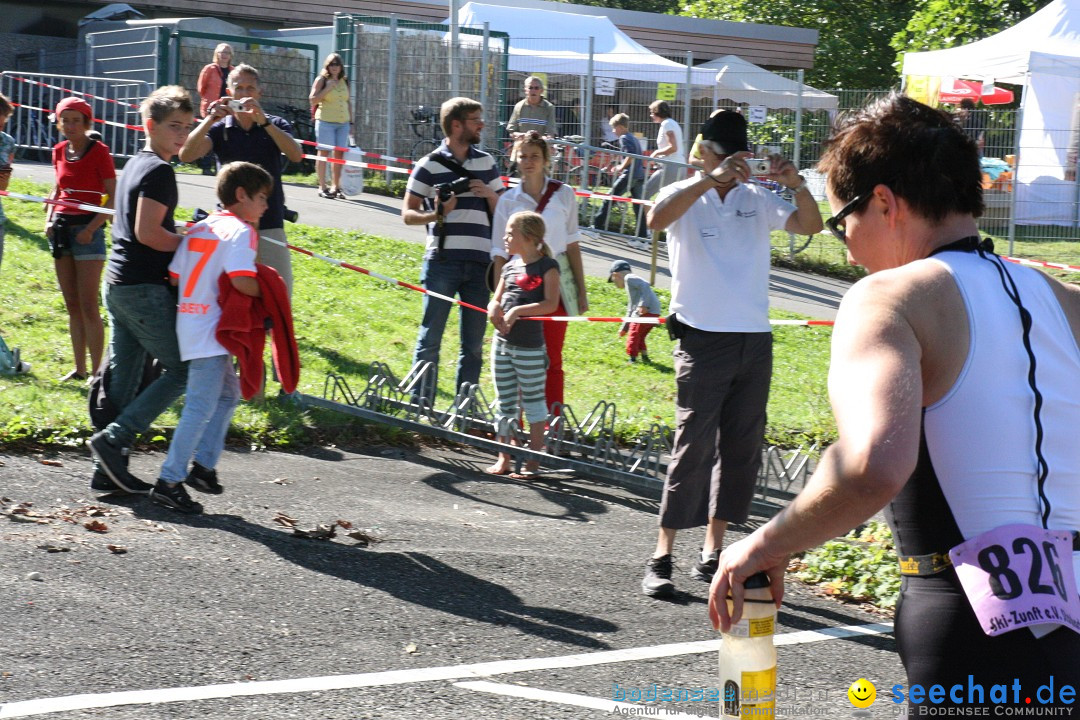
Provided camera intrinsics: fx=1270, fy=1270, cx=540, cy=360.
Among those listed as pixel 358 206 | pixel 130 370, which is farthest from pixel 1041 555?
pixel 358 206

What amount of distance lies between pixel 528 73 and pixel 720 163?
1747 centimetres

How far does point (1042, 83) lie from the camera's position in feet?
71.0

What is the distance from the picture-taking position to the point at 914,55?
23.4 meters

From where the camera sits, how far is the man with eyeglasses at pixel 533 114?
17203mm

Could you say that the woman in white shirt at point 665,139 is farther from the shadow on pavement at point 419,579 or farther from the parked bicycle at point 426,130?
the shadow on pavement at point 419,579

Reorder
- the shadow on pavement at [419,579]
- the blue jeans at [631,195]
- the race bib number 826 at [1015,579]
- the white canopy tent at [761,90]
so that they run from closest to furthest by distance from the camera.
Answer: the race bib number 826 at [1015,579] < the shadow on pavement at [419,579] < the blue jeans at [631,195] < the white canopy tent at [761,90]

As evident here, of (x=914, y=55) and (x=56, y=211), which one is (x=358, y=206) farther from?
(x=914, y=55)

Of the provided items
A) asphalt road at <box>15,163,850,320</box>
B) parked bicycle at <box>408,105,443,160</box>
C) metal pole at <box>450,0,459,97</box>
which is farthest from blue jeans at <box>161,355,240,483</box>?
parked bicycle at <box>408,105,443,160</box>

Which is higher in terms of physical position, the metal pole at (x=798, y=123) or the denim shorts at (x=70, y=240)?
the metal pole at (x=798, y=123)

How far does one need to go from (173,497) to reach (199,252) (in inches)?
46.9

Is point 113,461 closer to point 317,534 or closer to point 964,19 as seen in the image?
point 317,534

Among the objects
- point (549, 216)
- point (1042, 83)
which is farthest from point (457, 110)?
point (1042, 83)

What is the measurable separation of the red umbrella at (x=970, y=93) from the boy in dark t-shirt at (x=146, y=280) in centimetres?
2004

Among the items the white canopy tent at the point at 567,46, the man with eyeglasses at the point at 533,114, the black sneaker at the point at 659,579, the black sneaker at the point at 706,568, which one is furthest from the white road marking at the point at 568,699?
the white canopy tent at the point at 567,46
